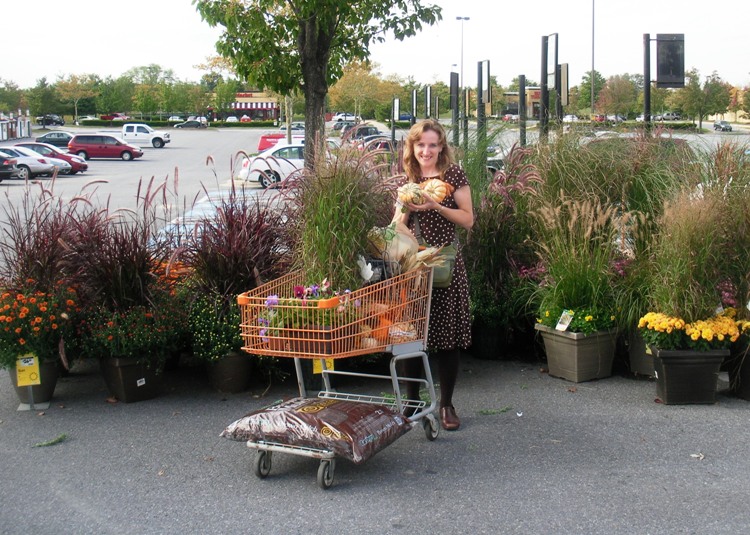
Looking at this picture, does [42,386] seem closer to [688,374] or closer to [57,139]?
[688,374]

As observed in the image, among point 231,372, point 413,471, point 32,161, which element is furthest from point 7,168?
point 413,471

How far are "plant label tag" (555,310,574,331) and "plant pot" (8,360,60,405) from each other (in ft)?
12.4

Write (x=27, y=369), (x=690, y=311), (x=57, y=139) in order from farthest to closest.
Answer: (x=57, y=139) < (x=27, y=369) < (x=690, y=311)

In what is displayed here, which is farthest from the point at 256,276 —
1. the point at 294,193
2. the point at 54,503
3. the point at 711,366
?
the point at 711,366

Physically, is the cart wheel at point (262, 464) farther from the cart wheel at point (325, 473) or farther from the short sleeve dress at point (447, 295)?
the short sleeve dress at point (447, 295)

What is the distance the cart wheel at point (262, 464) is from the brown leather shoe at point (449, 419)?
1284 millimetres

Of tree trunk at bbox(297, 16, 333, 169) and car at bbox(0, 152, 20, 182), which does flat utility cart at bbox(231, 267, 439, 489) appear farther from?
car at bbox(0, 152, 20, 182)

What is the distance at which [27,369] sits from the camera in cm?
577

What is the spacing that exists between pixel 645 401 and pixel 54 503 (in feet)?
13.1

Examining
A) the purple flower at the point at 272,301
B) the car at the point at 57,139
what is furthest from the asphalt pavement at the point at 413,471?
the car at the point at 57,139

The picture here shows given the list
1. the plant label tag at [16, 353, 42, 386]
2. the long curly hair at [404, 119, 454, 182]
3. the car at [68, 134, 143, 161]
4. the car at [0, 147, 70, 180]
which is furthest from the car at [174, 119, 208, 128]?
the long curly hair at [404, 119, 454, 182]

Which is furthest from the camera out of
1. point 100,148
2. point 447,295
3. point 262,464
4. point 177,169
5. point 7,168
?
point 100,148

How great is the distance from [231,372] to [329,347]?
6.07ft

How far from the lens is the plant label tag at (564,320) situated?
631 cm
